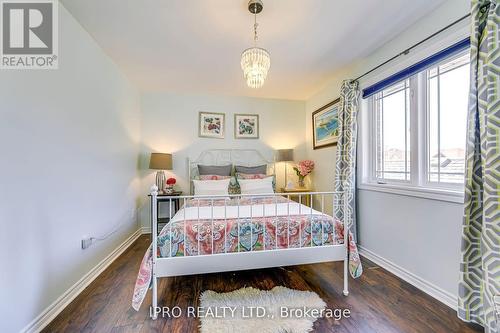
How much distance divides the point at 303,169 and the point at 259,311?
2.46 meters

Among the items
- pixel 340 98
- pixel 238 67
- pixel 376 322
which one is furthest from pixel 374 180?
pixel 238 67

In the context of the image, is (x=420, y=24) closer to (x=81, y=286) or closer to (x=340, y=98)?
(x=340, y=98)

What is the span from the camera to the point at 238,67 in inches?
109

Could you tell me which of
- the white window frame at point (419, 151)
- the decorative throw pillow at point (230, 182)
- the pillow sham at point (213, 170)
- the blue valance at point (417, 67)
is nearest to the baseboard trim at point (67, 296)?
the decorative throw pillow at point (230, 182)

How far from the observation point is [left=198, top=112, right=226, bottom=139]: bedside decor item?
371 centimetres

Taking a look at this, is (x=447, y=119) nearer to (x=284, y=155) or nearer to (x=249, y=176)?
(x=284, y=155)

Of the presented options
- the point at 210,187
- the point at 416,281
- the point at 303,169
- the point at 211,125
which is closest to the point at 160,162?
the point at 210,187

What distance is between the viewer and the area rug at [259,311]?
1452 mm

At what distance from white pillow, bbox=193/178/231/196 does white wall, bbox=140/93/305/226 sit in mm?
701

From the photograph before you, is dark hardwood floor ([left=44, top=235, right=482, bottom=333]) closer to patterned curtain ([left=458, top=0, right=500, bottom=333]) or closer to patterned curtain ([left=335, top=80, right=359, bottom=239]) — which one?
patterned curtain ([left=458, top=0, right=500, bottom=333])

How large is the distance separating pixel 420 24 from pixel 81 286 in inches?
149

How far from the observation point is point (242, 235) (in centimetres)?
171

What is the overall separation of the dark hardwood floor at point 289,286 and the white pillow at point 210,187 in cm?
109

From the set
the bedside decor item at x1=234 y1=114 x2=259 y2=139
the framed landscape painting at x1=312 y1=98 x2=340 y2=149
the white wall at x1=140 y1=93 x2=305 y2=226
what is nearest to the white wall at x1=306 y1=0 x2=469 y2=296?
the framed landscape painting at x1=312 y1=98 x2=340 y2=149
